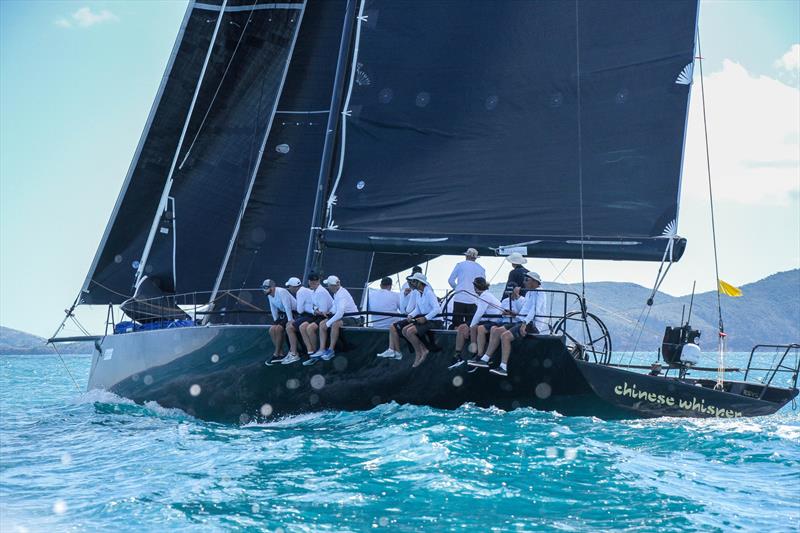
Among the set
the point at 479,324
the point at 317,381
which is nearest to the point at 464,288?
the point at 479,324

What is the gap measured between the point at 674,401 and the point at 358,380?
4.32 metres

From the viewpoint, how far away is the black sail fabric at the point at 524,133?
13.1 metres

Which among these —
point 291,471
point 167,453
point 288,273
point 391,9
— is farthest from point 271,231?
point 291,471

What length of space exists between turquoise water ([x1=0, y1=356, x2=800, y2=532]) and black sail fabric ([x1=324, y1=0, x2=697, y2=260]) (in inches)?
111

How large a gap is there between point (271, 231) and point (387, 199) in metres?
5.16

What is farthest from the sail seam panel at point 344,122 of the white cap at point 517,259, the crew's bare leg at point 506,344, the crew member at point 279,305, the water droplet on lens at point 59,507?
the water droplet on lens at point 59,507

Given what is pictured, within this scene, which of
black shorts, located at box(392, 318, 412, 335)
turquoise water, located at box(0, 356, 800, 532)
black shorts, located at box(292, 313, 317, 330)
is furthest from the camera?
black shorts, located at box(292, 313, 317, 330)

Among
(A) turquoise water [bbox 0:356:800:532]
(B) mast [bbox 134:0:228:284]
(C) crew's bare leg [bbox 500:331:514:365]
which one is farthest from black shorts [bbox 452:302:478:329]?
(B) mast [bbox 134:0:228:284]

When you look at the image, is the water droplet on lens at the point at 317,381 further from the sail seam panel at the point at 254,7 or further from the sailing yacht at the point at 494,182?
the sail seam panel at the point at 254,7

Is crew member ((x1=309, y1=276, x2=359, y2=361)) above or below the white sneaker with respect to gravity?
above

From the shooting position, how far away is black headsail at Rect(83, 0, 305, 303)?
17.4 m

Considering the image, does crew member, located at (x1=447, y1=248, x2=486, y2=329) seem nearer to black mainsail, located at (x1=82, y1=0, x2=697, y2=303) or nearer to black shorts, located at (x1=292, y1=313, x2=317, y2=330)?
black mainsail, located at (x1=82, y1=0, x2=697, y2=303)

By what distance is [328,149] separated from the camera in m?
14.2

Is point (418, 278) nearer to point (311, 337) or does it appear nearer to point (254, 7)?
point (311, 337)
